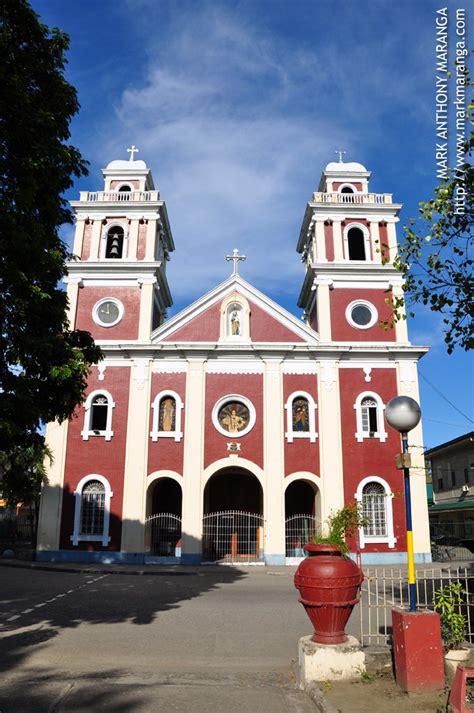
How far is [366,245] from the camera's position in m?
26.3

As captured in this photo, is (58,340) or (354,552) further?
(354,552)

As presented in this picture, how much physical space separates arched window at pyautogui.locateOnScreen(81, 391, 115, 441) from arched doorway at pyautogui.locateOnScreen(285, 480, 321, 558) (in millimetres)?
8330

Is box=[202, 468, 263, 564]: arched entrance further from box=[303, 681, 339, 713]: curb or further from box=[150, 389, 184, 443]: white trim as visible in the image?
box=[303, 681, 339, 713]: curb

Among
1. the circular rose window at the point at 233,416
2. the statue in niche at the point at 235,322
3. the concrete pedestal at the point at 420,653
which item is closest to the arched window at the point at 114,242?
the statue in niche at the point at 235,322

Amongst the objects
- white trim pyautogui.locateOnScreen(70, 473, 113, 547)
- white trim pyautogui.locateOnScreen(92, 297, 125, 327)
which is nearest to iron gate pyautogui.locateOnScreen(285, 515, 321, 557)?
white trim pyautogui.locateOnScreen(70, 473, 113, 547)

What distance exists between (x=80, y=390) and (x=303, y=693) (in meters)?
5.95

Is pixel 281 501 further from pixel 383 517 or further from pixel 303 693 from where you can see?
pixel 303 693

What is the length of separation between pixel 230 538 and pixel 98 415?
25.2ft

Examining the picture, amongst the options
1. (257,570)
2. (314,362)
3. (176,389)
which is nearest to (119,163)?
(176,389)

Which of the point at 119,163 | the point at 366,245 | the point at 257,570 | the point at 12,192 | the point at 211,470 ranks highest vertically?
the point at 119,163

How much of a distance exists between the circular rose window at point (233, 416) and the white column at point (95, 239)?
Result: 9.14m

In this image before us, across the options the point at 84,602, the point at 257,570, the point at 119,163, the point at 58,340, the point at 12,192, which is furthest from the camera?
the point at 119,163

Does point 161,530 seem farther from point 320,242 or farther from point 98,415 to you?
point 320,242

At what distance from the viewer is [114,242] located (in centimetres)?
2645
